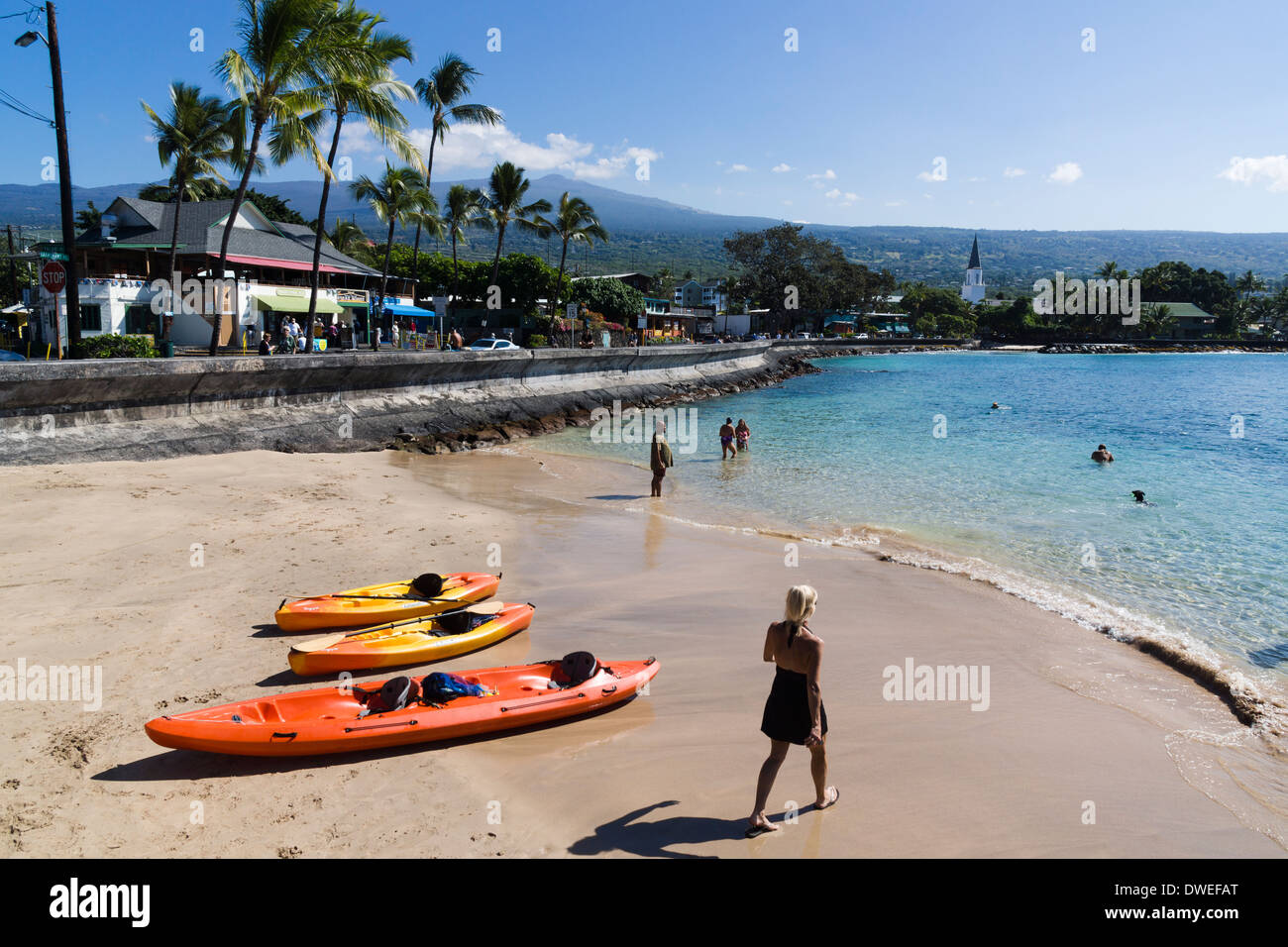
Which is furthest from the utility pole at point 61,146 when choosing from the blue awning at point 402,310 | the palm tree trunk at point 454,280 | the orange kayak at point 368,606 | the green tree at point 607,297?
the green tree at point 607,297

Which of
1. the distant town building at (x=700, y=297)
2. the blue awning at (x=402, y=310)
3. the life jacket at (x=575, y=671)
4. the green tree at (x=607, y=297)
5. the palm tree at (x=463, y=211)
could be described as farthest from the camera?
the distant town building at (x=700, y=297)

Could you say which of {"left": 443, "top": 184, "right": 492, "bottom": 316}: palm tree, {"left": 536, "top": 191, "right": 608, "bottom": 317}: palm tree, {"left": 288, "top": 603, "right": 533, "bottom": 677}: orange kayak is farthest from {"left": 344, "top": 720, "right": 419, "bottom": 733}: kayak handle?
{"left": 443, "top": 184, "right": 492, "bottom": 316}: palm tree

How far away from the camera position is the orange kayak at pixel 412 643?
680 centimetres

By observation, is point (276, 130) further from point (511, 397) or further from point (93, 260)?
point (93, 260)

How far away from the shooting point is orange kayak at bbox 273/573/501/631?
302 inches

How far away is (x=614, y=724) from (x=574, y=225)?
43360mm

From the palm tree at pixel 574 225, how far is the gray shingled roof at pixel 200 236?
11947 millimetres

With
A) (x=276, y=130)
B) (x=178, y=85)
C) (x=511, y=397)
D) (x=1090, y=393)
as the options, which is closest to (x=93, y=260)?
(x=178, y=85)

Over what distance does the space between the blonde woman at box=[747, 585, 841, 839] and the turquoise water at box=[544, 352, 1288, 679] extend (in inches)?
255

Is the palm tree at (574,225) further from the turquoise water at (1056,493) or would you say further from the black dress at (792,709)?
the black dress at (792,709)

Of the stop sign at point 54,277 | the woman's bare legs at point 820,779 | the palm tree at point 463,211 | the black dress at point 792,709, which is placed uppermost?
the palm tree at point 463,211
